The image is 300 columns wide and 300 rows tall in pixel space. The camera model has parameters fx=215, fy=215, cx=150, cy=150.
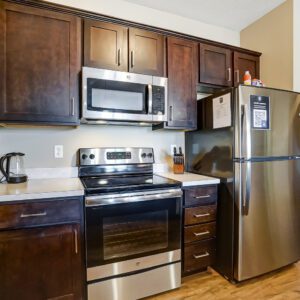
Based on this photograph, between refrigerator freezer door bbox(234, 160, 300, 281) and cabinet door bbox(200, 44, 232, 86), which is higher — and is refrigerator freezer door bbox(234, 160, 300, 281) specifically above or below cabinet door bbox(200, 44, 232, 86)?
below

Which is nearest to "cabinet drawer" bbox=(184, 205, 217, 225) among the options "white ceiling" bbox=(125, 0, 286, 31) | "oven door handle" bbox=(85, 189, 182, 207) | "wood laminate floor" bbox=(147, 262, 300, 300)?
"oven door handle" bbox=(85, 189, 182, 207)

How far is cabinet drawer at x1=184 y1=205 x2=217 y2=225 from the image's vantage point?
1.85 m

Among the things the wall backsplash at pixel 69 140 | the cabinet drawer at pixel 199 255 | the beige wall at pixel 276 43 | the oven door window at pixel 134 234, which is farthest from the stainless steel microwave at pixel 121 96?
the beige wall at pixel 276 43

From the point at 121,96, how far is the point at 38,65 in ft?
2.18

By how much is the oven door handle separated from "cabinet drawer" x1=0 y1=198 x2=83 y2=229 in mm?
89

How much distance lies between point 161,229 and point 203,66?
1.66m

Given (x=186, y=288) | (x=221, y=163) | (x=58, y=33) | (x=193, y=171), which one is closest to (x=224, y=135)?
(x=221, y=163)

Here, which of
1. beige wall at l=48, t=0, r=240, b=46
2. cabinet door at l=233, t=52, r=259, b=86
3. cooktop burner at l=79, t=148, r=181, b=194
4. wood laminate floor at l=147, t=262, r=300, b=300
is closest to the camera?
wood laminate floor at l=147, t=262, r=300, b=300

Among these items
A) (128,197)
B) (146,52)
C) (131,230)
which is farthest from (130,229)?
(146,52)

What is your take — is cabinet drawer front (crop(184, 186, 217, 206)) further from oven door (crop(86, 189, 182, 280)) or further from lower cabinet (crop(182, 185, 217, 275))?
oven door (crop(86, 189, 182, 280))

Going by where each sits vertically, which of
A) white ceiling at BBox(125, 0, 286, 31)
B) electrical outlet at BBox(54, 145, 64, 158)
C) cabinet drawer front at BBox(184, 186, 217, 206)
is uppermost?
white ceiling at BBox(125, 0, 286, 31)

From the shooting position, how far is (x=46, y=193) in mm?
1378

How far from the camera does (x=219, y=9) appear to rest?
240cm

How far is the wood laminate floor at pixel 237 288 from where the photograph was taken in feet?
5.65
